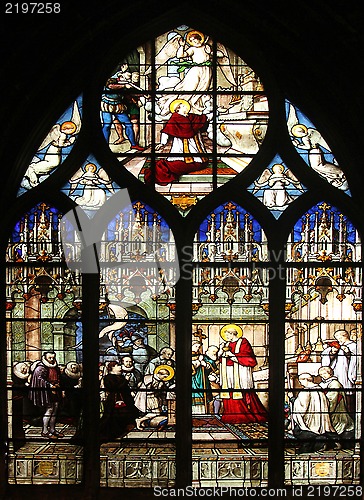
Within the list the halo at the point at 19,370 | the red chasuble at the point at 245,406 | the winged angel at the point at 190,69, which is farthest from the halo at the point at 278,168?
the halo at the point at 19,370

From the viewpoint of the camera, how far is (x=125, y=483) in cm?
661

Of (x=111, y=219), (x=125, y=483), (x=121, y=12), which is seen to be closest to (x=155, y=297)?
(x=111, y=219)

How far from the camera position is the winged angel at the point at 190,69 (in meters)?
6.87

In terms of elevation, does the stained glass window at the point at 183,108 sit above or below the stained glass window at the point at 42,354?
above

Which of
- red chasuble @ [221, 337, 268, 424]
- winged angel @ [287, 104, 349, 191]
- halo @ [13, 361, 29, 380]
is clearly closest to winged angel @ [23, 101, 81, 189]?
halo @ [13, 361, 29, 380]

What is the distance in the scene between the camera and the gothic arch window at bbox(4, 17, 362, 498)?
663 cm

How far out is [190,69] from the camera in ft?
22.6

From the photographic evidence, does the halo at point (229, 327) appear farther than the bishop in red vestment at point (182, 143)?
No

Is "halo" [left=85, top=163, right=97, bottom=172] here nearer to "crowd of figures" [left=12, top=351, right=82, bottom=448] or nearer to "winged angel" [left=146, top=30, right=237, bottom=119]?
"winged angel" [left=146, top=30, right=237, bottom=119]

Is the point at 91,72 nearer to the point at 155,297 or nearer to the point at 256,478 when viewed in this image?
the point at 155,297

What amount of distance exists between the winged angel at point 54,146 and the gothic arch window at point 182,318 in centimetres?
2

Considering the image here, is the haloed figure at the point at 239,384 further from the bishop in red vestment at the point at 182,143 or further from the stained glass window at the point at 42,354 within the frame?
the bishop in red vestment at the point at 182,143

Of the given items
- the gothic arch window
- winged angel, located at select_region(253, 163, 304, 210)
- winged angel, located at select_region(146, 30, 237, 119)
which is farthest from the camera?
winged angel, located at select_region(146, 30, 237, 119)

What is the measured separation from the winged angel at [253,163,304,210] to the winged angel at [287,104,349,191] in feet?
0.78
